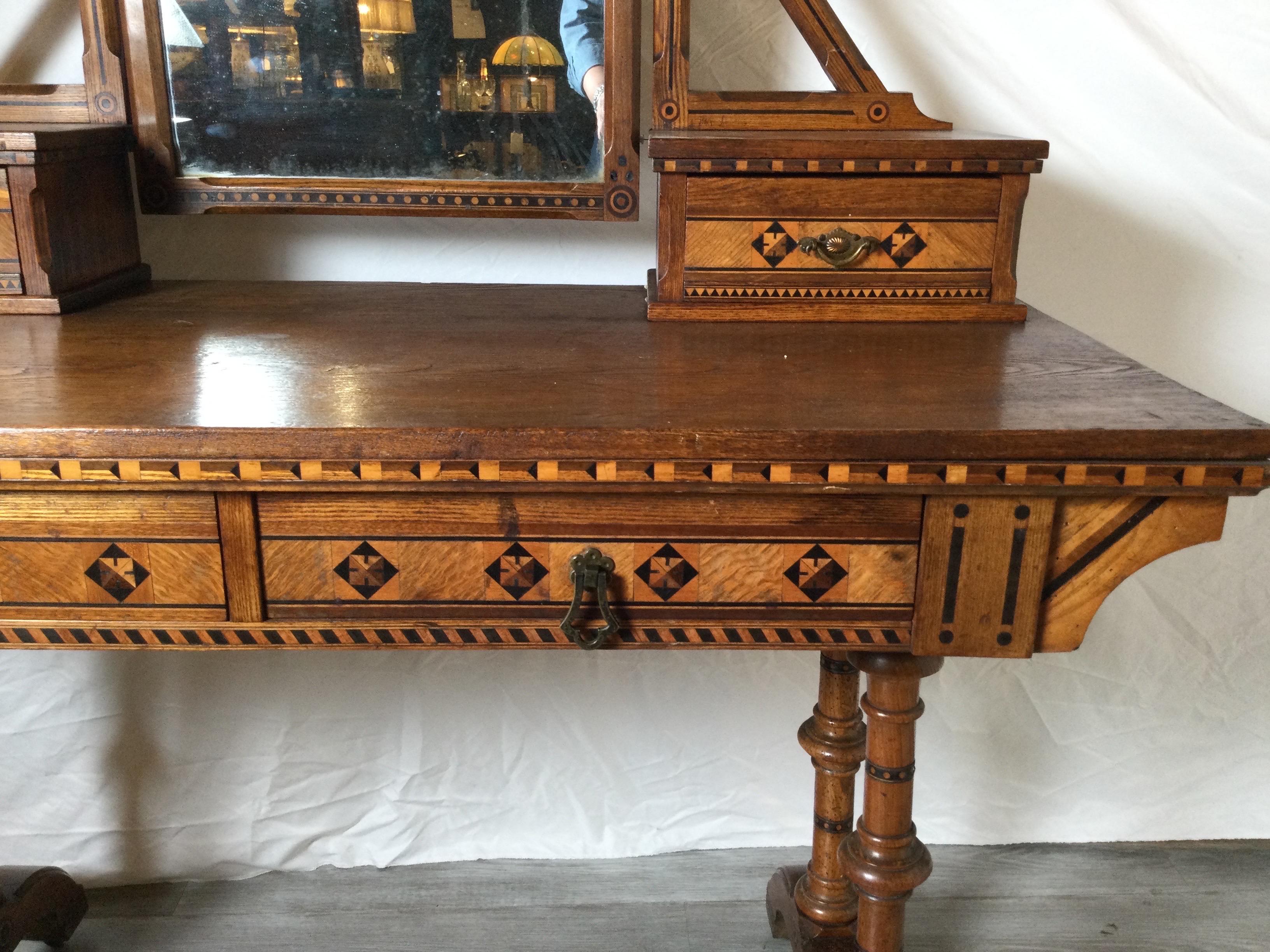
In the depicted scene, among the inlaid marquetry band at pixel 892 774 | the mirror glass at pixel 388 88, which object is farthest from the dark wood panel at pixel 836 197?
the inlaid marquetry band at pixel 892 774

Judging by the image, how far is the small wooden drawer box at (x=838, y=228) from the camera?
3.93 feet

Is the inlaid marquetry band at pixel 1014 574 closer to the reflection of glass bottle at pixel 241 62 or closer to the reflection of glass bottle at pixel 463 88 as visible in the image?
the reflection of glass bottle at pixel 463 88

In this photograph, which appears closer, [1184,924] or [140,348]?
[140,348]

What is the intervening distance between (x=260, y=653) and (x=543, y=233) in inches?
30.5

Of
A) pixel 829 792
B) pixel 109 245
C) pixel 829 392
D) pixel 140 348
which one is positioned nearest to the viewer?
pixel 829 392

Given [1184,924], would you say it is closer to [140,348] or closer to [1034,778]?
[1034,778]

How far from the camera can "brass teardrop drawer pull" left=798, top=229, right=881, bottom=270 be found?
1222mm

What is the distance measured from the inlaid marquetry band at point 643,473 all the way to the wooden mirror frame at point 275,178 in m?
0.63

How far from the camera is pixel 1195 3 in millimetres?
1524

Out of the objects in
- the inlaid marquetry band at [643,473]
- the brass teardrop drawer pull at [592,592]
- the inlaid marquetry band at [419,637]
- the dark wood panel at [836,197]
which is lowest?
the inlaid marquetry band at [419,637]

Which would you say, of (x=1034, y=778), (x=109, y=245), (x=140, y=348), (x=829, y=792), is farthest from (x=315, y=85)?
(x=1034, y=778)

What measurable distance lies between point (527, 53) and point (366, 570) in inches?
28.8

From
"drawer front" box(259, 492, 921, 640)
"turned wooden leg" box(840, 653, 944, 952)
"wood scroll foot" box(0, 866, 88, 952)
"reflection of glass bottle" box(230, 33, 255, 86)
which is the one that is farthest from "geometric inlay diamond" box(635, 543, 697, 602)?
"wood scroll foot" box(0, 866, 88, 952)

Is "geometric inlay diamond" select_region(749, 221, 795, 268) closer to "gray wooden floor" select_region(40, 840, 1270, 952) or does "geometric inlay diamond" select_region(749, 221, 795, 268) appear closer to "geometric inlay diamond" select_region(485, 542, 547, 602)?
"geometric inlay diamond" select_region(485, 542, 547, 602)
